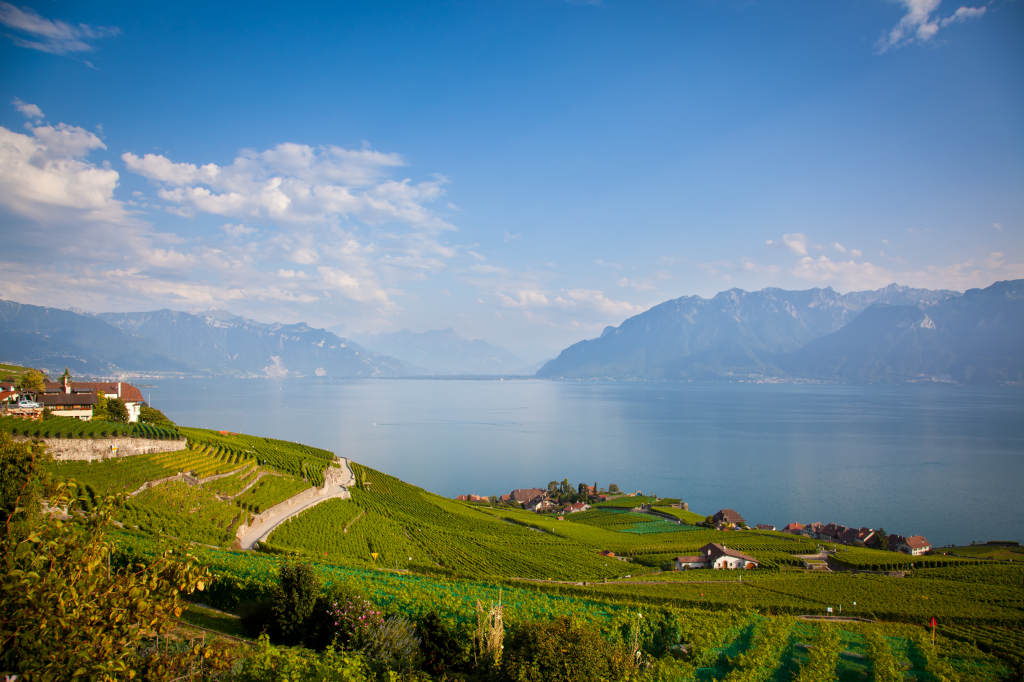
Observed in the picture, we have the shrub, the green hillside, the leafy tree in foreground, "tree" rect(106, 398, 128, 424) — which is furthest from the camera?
"tree" rect(106, 398, 128, 424)

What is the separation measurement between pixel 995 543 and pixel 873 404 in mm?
156750

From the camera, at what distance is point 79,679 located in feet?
13.4

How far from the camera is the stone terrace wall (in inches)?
965

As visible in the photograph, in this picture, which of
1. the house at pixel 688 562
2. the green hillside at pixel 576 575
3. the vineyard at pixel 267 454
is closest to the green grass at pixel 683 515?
the green hillside at pixel 576 575

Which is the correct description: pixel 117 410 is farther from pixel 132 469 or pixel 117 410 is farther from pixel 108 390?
pixel 132 469

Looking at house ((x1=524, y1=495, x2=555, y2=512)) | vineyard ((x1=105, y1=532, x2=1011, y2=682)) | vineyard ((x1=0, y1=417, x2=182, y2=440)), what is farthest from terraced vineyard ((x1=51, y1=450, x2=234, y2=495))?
house ((x1=524, y1=495, x2=555, y2=512))

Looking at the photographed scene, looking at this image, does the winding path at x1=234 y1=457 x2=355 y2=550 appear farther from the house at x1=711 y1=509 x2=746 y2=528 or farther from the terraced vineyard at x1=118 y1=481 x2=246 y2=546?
the house at x1=711 y1=509 x2=746 y2=528

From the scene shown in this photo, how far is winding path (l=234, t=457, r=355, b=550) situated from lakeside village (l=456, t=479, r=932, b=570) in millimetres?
18727

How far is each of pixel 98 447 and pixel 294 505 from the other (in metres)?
10.8

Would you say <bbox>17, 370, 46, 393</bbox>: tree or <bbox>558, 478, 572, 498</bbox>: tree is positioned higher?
<bbox>17, 370, 46, 393</bbox>: tree

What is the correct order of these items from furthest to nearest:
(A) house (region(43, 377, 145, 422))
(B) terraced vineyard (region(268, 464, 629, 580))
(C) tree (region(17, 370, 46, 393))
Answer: (A) house (region(43, 377, 145, 422)) < (C) tree (region(17, 370, 46, 393)) < (B) terraced vineyard (region(268, 464, 629, 580))

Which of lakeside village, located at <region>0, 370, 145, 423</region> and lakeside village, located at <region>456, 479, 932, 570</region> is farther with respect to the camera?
lakeside village, located at <region>456, 479, 932, 570</region>

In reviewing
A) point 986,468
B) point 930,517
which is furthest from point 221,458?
point 986,468

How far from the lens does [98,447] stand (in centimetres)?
2622
